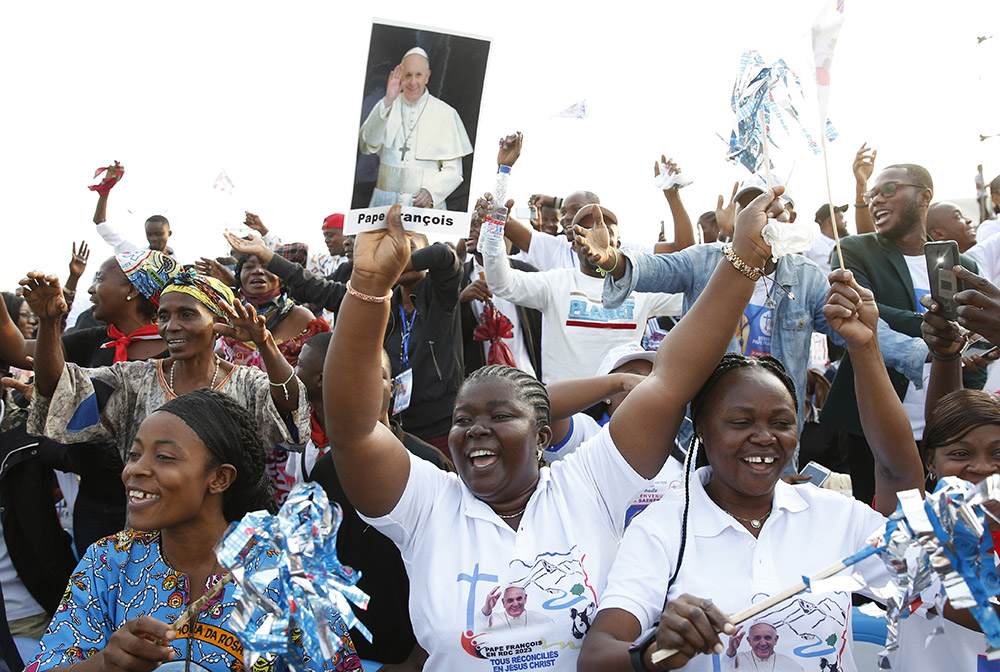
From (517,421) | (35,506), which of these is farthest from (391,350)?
(517,421)

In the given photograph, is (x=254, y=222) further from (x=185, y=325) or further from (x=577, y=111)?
(x=185, y=325)

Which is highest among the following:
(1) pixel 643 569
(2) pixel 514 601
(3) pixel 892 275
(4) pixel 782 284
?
(3) pixel 892 275

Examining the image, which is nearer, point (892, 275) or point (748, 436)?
point (748, 436)

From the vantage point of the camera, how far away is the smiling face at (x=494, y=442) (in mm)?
2383

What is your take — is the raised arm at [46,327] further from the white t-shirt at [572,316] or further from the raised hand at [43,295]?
the white t-shirt at [572,316]

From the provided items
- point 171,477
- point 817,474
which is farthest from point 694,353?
point 171,477

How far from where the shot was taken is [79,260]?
232 inches

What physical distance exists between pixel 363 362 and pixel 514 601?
743mm

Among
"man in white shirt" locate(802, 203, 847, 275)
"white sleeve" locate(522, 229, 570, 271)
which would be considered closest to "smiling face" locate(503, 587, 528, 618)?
"white sleeve" locate(522, 229, 570, 271)

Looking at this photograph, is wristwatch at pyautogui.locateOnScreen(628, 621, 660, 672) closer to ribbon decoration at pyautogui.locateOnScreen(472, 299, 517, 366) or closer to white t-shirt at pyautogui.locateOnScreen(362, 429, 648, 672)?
white t-shirt at pyautogui.locateOnScreen(362, 429, 648, 672)

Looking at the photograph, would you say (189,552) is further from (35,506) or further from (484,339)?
(484,339)

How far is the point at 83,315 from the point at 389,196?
5.01 m

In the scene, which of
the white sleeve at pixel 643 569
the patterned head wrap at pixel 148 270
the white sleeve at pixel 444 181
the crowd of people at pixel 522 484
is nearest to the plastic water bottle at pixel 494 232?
the crowd of people at pixel 522 484

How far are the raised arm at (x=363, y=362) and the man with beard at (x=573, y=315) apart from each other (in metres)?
2.86
